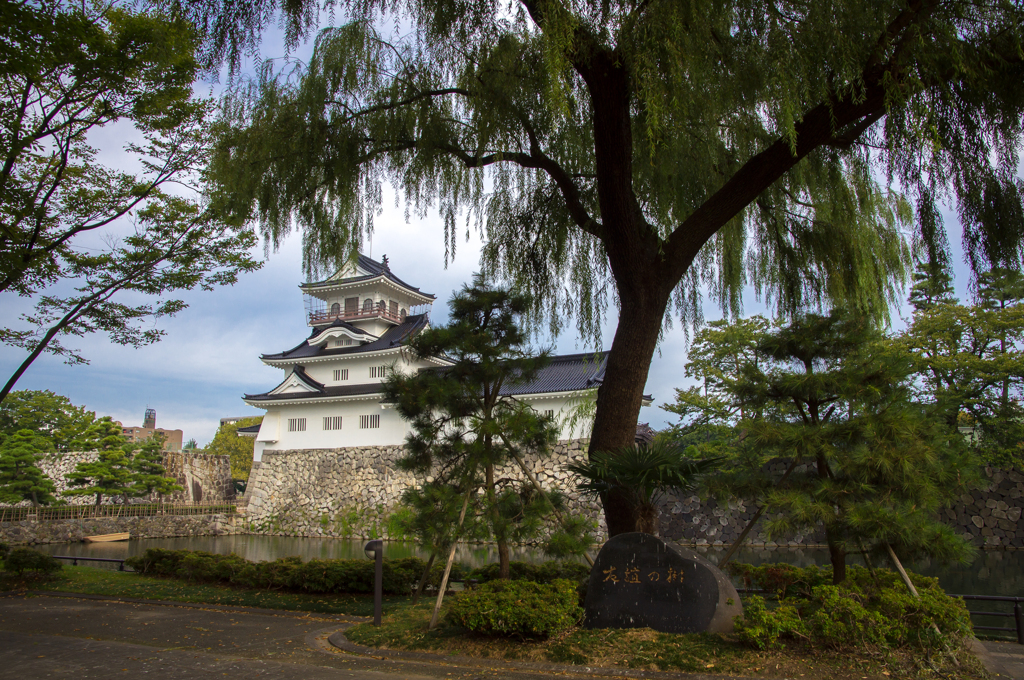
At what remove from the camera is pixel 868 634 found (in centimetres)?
343

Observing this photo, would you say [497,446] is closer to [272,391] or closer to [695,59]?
[695,59]

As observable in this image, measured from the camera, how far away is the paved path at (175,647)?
376 cm

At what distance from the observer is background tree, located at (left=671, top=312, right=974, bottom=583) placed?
151 inches

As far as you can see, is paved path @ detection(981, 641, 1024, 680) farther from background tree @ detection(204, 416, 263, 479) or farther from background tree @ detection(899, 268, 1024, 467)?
background tree @ detection(204, 416, 263, 479)

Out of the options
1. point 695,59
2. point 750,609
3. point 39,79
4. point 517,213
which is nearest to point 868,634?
point 750,609

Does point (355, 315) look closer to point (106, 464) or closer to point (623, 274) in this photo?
point (106, 464)

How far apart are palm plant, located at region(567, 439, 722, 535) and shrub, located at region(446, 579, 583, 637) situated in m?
0.73

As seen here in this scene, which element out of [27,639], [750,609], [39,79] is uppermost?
[39,79]

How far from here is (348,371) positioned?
22016 mm

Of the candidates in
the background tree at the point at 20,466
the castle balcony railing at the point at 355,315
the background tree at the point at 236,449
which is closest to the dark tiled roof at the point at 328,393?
the castle balcony railing at the point at 355,315

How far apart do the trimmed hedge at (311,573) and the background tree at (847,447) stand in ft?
14.2

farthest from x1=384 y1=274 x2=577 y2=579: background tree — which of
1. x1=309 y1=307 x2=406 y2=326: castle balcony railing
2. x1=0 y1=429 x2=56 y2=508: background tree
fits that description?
x1=0 y1=429 x2=56 y2=508: background tree

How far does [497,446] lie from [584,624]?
1670 millimetres

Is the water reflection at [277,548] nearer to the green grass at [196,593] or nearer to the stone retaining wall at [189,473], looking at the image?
the green grass at [196,593]
